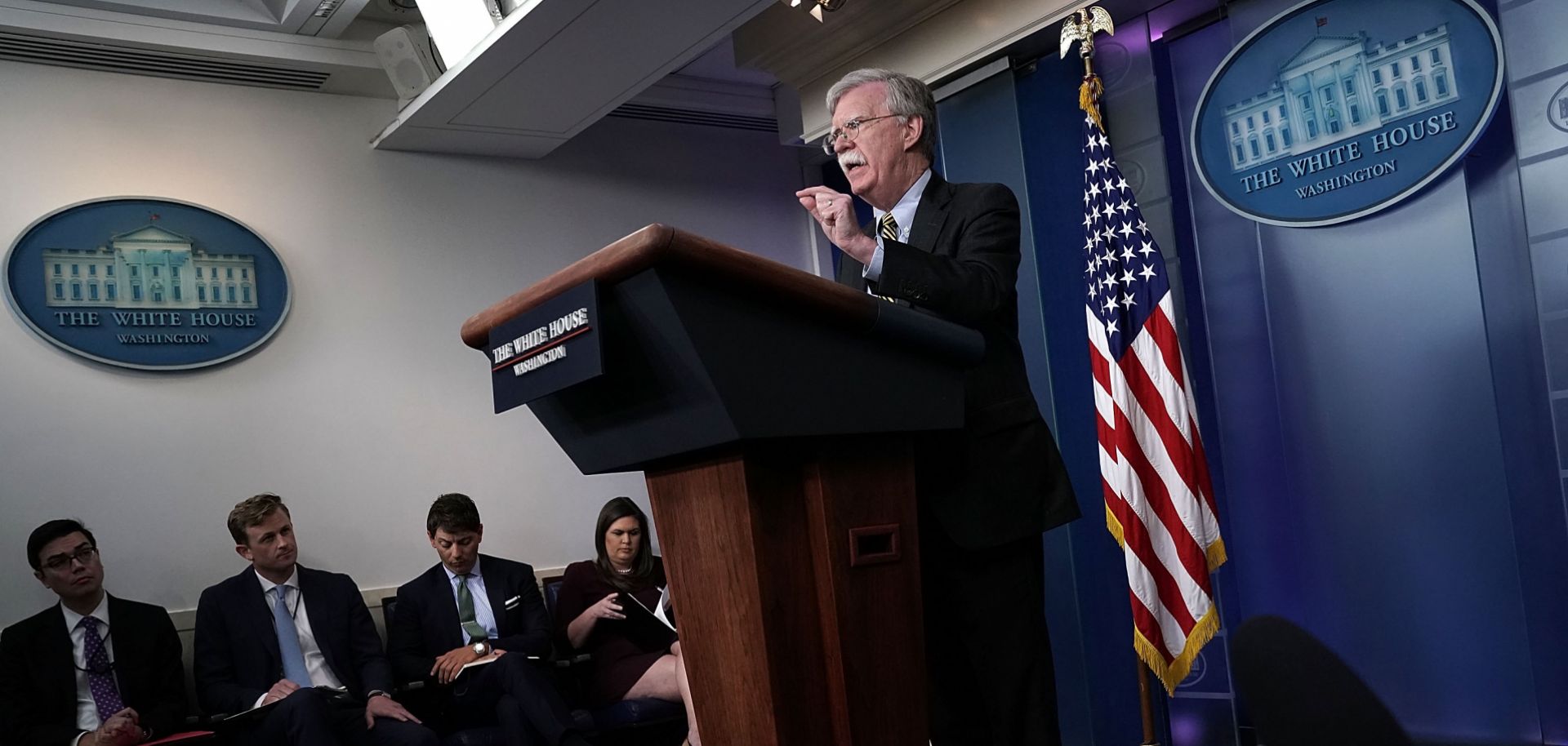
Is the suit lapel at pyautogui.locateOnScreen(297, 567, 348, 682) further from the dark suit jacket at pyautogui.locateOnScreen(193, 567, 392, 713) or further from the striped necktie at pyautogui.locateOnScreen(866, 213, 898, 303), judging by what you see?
the striped necktie at pyautogui.locateOnScreen(866, 213, 898, 303)

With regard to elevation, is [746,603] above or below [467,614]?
above

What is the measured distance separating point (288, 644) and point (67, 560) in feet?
2.68

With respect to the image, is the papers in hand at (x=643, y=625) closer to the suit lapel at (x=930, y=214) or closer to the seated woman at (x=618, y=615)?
the seated woman at (x=618, y=615)

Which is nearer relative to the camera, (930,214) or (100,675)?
(930,214)

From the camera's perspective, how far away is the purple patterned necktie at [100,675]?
393cm

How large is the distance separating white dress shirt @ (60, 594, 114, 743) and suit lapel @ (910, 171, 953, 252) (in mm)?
3687

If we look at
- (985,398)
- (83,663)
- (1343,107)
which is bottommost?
(83,663)

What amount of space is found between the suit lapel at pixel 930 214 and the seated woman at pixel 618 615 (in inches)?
112

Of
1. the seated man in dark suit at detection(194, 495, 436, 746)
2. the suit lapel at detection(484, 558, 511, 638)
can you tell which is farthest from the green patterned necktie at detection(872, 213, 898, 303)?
the suit lapel at detection(484, 558, 511, 638)

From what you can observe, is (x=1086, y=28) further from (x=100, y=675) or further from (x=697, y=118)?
(x=100, y=675)

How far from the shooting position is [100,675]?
3.97 m

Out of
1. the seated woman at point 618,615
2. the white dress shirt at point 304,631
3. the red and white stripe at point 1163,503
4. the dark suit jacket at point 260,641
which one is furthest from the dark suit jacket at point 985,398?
the white dress shirt at point 304,631

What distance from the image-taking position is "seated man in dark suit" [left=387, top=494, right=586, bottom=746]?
4.08m

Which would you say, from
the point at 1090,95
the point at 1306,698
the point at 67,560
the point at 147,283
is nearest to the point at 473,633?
the point at 67,560
